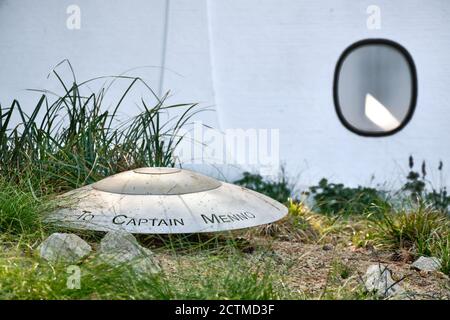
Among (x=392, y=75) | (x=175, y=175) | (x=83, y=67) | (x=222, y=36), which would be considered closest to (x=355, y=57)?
(x=392, y=75)

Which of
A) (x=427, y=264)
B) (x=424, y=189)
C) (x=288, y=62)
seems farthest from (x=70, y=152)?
(x=424, y=189)

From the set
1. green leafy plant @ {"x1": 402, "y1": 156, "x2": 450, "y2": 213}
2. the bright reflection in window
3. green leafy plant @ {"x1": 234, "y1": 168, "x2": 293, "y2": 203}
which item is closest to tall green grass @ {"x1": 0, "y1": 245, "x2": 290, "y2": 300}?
green leafy plant @ {"x1": 402, "y1": 156, "x2": 450, "y2": 213}

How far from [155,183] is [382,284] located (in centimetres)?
137

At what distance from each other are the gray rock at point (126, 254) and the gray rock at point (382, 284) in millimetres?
864

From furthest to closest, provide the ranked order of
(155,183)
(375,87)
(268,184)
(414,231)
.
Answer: (375,87) < (268,184) < (414,231) < (155,183)

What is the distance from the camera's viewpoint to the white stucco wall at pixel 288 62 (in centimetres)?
827

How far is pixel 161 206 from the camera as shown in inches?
164

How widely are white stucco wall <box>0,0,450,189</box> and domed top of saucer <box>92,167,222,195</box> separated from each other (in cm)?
387

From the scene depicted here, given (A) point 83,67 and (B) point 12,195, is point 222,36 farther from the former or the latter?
(B) point 12,195

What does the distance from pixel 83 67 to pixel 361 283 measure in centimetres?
555

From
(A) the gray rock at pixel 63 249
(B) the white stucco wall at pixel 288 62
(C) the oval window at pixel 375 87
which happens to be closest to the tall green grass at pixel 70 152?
(A) the gray rock at pixel 63 249

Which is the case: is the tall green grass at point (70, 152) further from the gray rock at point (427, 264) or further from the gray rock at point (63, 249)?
the gray rock at point (427, 264)

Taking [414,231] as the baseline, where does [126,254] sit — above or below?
above

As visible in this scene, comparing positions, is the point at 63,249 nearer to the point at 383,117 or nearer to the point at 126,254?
the point at 126,254
